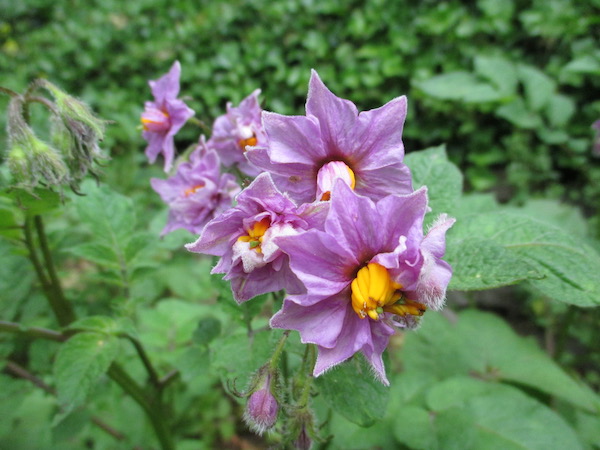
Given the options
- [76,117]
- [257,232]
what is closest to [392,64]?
[76,117]

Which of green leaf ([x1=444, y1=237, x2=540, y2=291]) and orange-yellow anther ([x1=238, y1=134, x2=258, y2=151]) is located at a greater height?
orange-yellow anther ([x1=238, y1=134, x2=258, y2=151])

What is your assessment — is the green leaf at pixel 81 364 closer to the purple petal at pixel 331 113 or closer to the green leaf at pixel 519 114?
the purple petal at pixel 331 113

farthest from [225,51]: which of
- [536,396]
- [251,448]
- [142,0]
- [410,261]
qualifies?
[410,261]

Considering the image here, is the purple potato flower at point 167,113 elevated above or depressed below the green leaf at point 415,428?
above

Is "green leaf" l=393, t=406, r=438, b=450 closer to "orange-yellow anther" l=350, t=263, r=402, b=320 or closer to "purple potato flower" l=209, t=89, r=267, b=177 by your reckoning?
Answer: "orange-yellow anther" l=350, t=263, r=402, b=320

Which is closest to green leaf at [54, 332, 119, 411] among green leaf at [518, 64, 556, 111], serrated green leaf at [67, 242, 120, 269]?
serrated green leaf at [67, 242, 120, 269]

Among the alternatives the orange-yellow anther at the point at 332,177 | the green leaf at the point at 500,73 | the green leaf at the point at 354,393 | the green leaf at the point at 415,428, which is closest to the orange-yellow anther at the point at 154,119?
the orange-yellow anther at the point at 332,177

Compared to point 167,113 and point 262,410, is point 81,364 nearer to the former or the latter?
point 262,410
